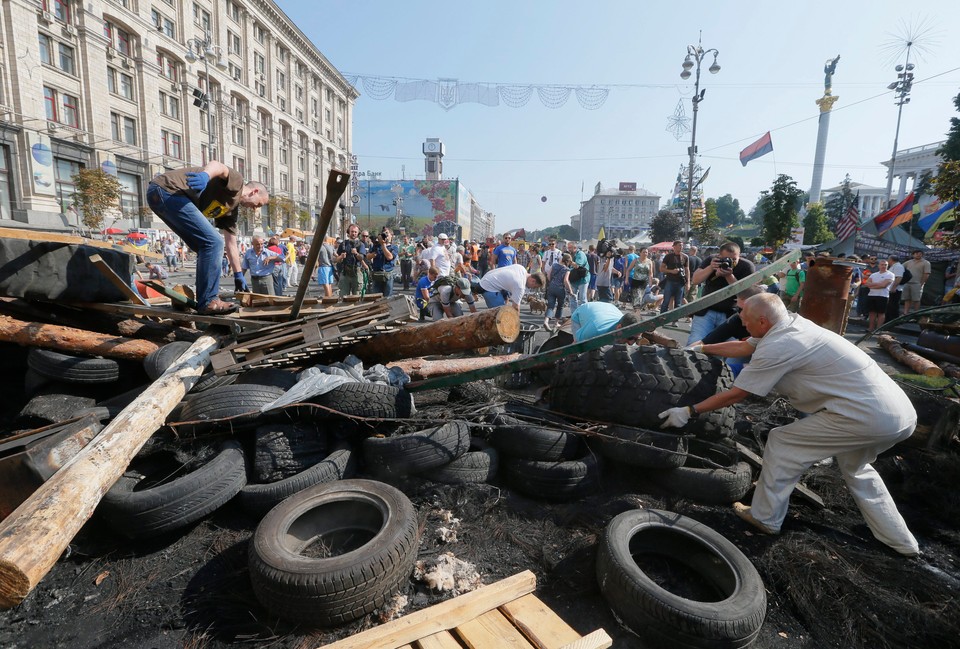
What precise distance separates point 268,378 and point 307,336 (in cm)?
44

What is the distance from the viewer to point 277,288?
13016 mm

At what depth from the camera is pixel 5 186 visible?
2852cm

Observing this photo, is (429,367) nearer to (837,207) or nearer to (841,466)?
(841,466)

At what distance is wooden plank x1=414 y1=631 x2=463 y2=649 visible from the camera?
1986 millimetres

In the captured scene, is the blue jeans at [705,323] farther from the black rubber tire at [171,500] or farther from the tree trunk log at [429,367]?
the black rubber tire at [171,500]

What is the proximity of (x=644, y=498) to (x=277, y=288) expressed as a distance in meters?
12.2

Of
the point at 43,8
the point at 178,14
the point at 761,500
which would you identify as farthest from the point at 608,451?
the point at 178,14

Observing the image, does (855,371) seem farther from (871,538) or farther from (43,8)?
(43,8)

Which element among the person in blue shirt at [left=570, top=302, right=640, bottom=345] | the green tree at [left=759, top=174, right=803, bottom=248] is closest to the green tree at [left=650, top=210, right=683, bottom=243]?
the green tree at [left=759, top=174, right=803, bottom=248]

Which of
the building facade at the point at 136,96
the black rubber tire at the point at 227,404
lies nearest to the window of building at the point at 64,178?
the building facade at the point at 136,96

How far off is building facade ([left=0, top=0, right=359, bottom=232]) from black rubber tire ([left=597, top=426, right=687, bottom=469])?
2595 centimetres

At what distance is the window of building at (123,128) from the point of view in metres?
35.0

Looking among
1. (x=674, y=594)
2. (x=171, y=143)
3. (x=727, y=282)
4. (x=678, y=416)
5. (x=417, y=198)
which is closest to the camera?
(x=674, y=594)

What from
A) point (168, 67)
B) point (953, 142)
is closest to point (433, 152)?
point (168, 67)
